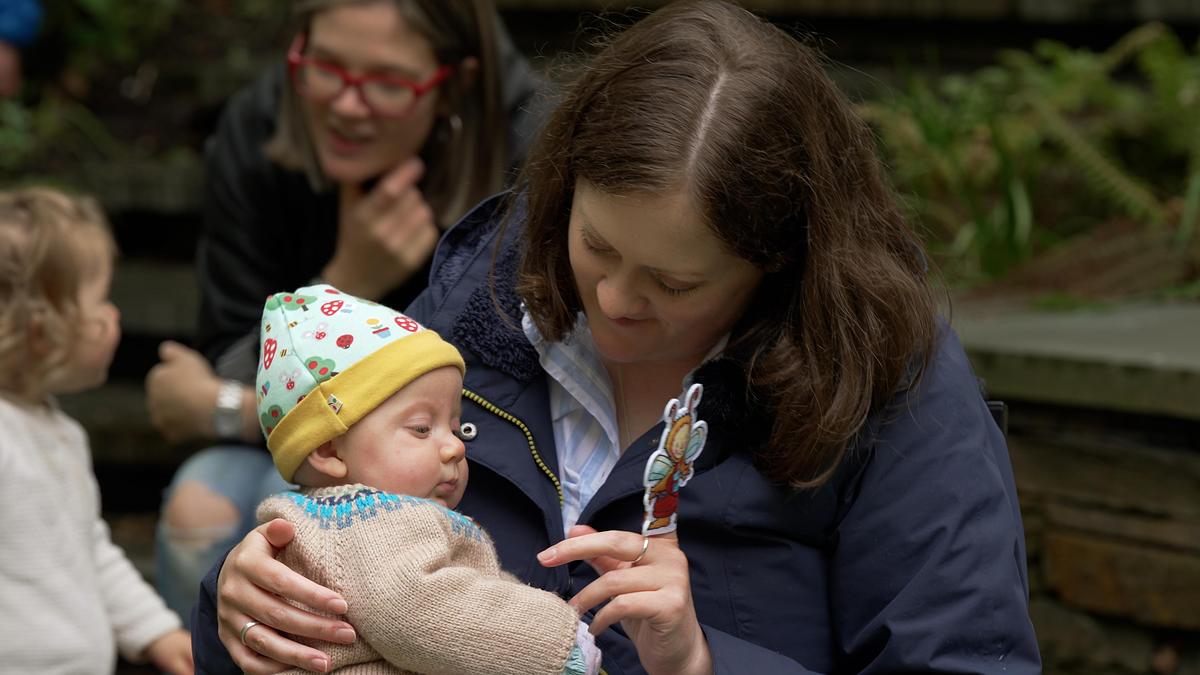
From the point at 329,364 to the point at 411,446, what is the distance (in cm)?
16

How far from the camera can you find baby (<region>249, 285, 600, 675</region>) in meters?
1.64

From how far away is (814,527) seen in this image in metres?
1.89

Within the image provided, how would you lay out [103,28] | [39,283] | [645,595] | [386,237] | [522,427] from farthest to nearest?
[103,28] → [386,237] → [39,283] → [522,427] → [645,595]

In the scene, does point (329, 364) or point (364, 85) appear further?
point (364, 85)

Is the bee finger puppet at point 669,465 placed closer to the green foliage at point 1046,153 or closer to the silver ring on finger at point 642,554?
the silver ring on finger at point 642,554

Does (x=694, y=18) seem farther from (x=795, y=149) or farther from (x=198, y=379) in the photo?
(x=198, y=379)

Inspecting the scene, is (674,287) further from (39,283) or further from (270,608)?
(39,283)

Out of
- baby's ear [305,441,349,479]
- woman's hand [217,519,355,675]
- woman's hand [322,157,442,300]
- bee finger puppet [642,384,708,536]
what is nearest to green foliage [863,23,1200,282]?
woman's hand [322,157,442,300]

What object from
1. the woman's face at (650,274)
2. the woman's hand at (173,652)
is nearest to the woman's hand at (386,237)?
the woman's hand at (173,652)

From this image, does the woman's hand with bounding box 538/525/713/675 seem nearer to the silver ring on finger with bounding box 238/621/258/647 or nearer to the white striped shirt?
the white striped shirt

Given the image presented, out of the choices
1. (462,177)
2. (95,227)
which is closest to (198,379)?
Result: (95,227)

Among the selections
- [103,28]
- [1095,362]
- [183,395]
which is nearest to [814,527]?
[1095,362]

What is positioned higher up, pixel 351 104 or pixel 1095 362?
pixel 351 104

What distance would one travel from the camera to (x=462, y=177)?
3082 mm
